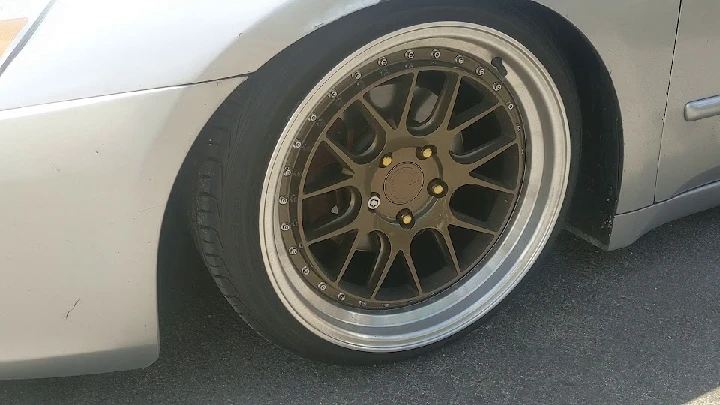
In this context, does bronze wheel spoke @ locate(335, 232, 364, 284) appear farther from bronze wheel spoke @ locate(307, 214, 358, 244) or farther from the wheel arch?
the wheel arch

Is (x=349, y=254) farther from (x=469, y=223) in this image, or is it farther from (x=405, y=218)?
(x=469, y=223)

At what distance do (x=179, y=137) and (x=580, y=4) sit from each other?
78 cm

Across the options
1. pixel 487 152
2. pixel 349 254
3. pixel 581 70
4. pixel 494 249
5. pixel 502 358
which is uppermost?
pixel 581 70

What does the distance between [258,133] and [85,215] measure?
0.31 m

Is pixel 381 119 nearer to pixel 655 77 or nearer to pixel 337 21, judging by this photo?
pixel 337 21

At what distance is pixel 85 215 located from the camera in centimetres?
112

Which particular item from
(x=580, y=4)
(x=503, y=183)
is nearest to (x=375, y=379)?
(x=503, y=183)

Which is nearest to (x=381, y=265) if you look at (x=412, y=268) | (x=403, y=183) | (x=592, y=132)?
(x=412, y=268)

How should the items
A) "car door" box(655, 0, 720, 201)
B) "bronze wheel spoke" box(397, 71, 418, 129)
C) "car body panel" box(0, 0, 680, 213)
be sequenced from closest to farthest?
"car body panel" box(0, 0, 680, 213)
"bronze wheel spoke" box(397, 71, 418, 129)
"car door" box(655, 0, 720, 201)

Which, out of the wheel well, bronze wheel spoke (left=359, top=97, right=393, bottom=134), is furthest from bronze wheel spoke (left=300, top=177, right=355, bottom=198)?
the wheel well

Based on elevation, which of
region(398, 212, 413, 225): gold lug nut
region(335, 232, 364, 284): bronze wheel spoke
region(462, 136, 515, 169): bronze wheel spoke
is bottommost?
region(335, 232, 364, 284): bronze wheel spoke

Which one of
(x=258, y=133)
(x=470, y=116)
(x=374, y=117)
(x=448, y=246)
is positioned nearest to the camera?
(x=258, y=133)

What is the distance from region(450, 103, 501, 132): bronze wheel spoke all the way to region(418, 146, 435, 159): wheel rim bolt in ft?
0.21

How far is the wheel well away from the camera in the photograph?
138 centimetres
